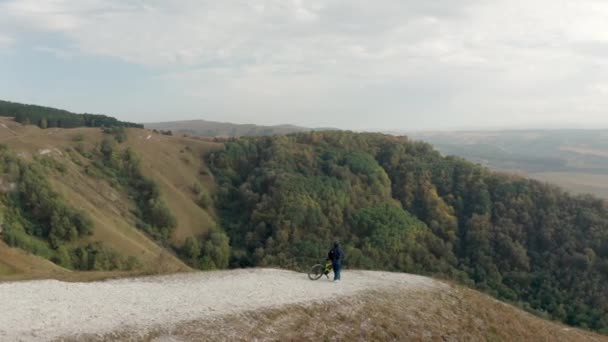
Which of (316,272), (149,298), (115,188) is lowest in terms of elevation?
(115,188)

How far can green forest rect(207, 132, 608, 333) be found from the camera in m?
74.9

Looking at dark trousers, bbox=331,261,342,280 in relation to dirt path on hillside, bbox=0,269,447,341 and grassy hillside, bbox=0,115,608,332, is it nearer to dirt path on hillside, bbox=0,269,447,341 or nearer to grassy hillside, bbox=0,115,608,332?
dirt path on hillside, bbox=0,269,447,341

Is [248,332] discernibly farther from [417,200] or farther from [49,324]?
[417,200]

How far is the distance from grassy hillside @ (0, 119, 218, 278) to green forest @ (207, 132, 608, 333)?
7.58m

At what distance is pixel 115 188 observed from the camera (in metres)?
83.8

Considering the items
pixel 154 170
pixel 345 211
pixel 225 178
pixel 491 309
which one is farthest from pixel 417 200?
pixel 491 309

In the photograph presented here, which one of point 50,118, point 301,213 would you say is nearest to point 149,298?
point 301,213

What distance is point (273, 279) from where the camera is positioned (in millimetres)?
22719

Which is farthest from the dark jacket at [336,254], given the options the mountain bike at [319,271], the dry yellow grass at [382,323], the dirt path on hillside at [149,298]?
the dry yellow grass at [382,323]

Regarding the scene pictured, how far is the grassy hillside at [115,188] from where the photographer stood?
58344 mm

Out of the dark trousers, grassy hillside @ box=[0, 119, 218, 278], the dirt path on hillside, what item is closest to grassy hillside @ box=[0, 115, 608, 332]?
grassy hillside @ box=[0, 119, 218, 278]

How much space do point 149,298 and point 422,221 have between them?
82.3 metres

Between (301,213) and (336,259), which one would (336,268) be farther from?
(301,213)

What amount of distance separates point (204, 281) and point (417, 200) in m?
85.8
